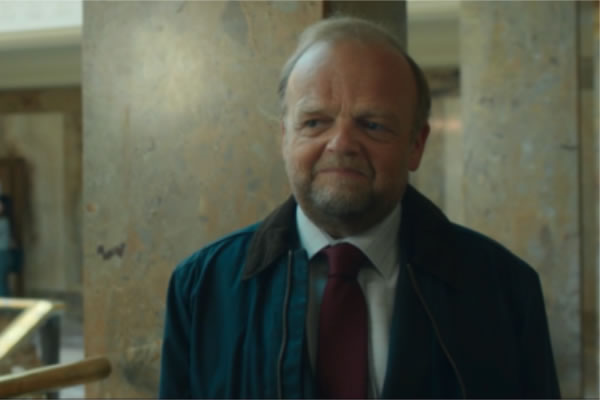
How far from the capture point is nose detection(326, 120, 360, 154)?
1208mm

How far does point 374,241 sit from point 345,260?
0.07 m

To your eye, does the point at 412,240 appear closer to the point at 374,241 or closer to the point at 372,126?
the point at 374,241

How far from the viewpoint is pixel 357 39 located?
1.27 m

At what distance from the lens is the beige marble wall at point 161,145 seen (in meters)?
1.93

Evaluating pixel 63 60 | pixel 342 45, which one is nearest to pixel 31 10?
pixel 63 60

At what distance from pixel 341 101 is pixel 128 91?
104cm

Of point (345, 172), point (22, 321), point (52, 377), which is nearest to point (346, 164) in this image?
point (345, 172)

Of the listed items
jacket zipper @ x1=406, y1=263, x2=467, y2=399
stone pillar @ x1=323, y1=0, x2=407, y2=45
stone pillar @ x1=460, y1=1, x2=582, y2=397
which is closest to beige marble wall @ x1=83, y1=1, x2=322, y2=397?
stone pillar @ x1=323, y1=0, x2=407, y2=45

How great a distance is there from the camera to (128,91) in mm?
2055

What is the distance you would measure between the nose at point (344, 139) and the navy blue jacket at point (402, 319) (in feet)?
0.71

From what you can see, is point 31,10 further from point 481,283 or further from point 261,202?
point 481,283

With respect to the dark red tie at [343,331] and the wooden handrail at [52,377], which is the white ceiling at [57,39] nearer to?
the wooden handrail at [52,377]

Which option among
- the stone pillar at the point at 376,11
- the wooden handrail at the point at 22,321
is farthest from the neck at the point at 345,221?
the wooden handrail at the point at 22,321

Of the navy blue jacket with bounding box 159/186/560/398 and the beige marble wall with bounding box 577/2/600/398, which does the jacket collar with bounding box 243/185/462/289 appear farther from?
the beige marble wall with bounding box 577/2/600/398
